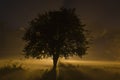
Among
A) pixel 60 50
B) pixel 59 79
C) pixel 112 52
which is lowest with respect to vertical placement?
pixel 59 79

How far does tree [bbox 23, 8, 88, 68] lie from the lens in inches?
1961

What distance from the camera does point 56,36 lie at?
164 feet

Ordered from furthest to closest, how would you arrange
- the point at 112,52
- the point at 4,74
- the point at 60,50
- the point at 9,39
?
1. the point at 9,39
2. the point at 112,52
3. the point at 60,50
4. the point at 4,74

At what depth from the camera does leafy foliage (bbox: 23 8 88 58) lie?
49.8 meters

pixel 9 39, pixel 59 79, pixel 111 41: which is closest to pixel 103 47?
pixel 111 41

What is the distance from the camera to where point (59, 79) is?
4106 centimetres

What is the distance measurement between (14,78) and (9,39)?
10148cm

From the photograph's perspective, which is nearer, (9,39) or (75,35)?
(75,35)

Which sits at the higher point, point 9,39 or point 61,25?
point 9,39

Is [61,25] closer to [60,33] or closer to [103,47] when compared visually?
[60,33]

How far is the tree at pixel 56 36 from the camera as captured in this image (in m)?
49.8

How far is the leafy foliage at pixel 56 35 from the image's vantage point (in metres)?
49.8

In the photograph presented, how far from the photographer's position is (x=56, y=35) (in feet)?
164

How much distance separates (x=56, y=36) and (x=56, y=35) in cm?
15
